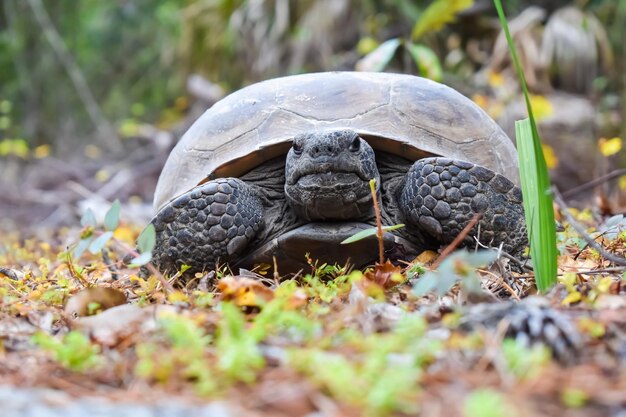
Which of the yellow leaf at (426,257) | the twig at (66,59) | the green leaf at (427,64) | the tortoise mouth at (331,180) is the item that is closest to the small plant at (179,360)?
the tortoise mouth at (331,180)

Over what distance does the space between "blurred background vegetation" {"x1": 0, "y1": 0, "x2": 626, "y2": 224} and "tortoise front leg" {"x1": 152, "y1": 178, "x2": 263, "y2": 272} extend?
2648mm

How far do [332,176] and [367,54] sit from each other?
4.29m

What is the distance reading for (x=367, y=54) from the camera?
7.05m

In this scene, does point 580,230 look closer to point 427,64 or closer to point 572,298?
point 572,298

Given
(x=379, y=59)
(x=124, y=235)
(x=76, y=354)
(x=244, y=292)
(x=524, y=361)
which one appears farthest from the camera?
(x=379, y=59)

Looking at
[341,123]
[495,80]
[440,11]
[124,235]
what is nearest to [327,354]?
[341,123]

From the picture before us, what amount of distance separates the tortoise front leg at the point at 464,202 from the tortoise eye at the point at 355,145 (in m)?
0.27

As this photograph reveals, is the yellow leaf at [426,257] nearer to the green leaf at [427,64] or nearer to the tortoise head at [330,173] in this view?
the tortoise head at [330,173]

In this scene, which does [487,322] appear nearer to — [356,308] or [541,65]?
[356,308]

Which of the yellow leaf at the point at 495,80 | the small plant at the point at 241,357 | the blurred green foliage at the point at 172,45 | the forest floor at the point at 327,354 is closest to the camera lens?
the forest floor at the point at 327,354

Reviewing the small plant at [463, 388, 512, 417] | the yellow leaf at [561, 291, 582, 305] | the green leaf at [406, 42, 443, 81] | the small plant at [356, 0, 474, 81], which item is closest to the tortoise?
the yellow leaf at [561, 291, 582, 305]

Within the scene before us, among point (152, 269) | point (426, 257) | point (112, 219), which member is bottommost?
point (426, 257)

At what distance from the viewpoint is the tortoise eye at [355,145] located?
2996 millimetres

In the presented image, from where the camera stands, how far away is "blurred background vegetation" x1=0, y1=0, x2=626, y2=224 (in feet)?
24.9
